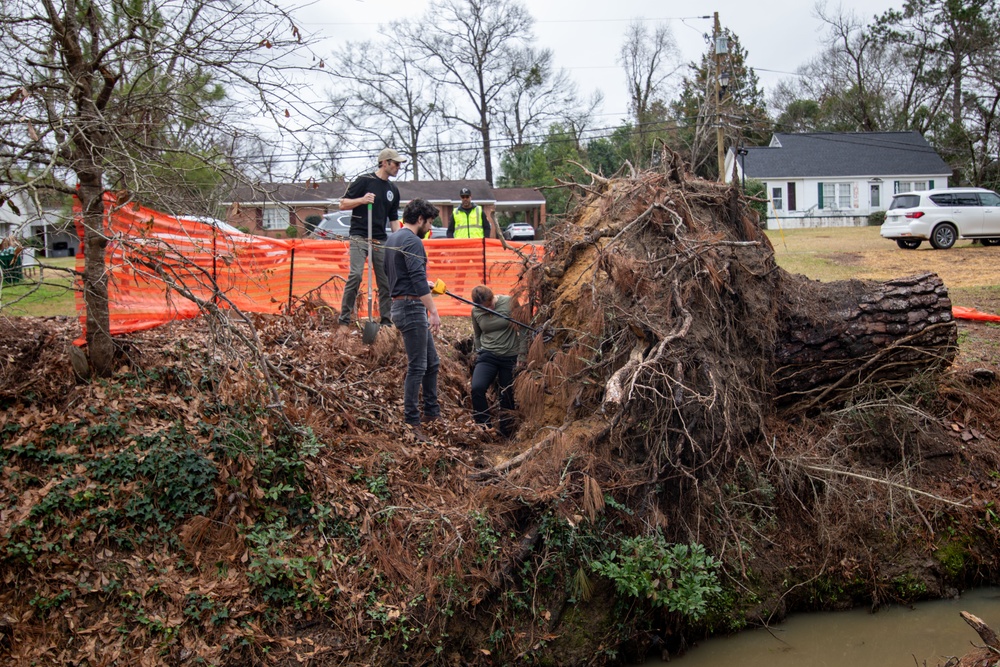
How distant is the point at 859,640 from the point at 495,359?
3942mm

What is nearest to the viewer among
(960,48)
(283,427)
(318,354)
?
(283,427)

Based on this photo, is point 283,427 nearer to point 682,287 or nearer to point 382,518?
point 382,518

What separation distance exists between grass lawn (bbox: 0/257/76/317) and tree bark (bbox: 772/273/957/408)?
6372 mm

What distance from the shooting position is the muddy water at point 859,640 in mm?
6590

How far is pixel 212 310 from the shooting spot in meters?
6.38

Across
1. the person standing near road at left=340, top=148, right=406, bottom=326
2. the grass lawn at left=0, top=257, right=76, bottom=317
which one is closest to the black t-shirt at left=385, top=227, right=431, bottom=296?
the person standing near road at left=340, top=148, right=406, bottom=326

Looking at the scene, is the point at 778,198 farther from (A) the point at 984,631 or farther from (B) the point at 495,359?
(A) the point at 984,631

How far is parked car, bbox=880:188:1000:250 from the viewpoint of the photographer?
18.2 meters

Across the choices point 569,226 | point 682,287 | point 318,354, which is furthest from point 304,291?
point 682,287

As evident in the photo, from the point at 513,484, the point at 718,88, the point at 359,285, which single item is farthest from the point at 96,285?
the point at 718,88

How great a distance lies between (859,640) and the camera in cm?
690

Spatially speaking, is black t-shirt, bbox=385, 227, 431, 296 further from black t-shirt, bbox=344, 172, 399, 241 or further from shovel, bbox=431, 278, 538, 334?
black t-shirt, bbox=344, 172, 399, 241

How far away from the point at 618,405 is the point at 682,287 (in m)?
1.48

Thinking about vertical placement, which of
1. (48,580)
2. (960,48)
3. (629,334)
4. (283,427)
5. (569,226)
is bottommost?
(48,580)
